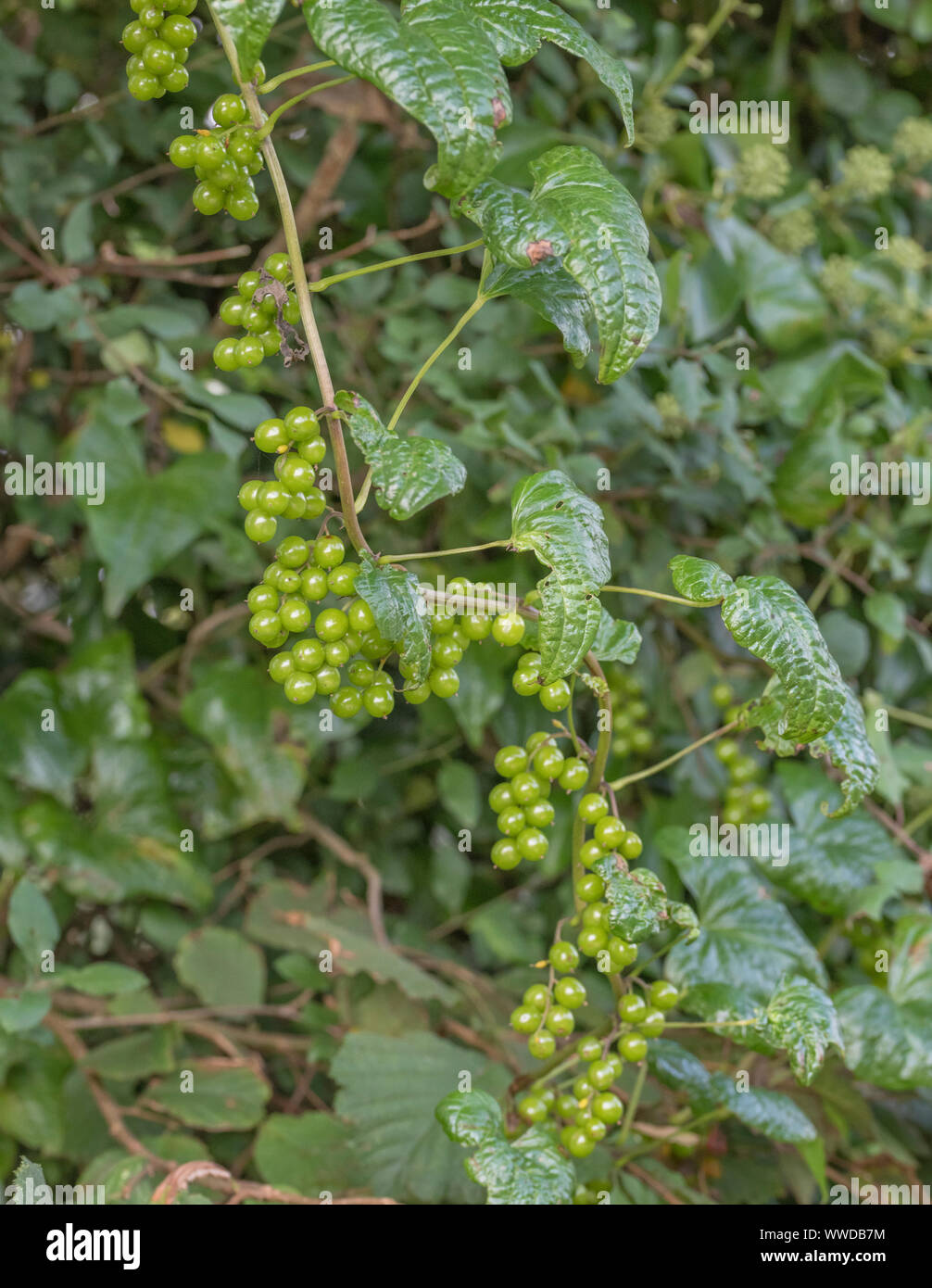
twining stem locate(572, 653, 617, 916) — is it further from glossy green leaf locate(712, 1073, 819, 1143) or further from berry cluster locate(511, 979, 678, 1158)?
glossy green leaf locate(712, 1073, 819, 1143)

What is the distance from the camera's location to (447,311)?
4.05ft

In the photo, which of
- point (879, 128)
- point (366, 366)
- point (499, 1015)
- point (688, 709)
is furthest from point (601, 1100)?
point (879, 128)

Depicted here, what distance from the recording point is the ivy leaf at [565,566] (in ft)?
1.51

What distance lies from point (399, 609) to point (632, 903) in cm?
21

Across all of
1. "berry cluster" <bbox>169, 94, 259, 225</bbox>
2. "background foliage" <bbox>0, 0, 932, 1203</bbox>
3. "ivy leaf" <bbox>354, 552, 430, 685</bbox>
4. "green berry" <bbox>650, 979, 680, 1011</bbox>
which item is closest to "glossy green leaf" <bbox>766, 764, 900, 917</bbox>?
"background foliage" <bbox>0, 0, 932, 1203</bbox>

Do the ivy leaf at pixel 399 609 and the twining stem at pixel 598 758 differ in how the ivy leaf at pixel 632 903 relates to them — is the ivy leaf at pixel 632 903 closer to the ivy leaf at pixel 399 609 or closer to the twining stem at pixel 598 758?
the twining stem at pixel 598 758

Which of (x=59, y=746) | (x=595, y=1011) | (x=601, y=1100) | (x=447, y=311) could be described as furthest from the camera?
(x=447, y=311)

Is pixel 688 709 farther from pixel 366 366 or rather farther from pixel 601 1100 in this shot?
pixel 601 1100

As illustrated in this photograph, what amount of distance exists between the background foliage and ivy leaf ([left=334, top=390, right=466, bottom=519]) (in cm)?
49

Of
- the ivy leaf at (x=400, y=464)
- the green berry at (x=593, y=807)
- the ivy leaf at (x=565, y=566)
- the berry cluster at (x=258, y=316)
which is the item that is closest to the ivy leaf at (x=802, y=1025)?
the green berry at (x=593, y=807)

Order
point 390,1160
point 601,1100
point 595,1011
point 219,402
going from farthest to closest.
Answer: point 219,402 < point 595,1011 < point 390,1160 < point 601,1100

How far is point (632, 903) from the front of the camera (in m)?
0.54

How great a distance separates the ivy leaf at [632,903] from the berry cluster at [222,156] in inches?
15.9
